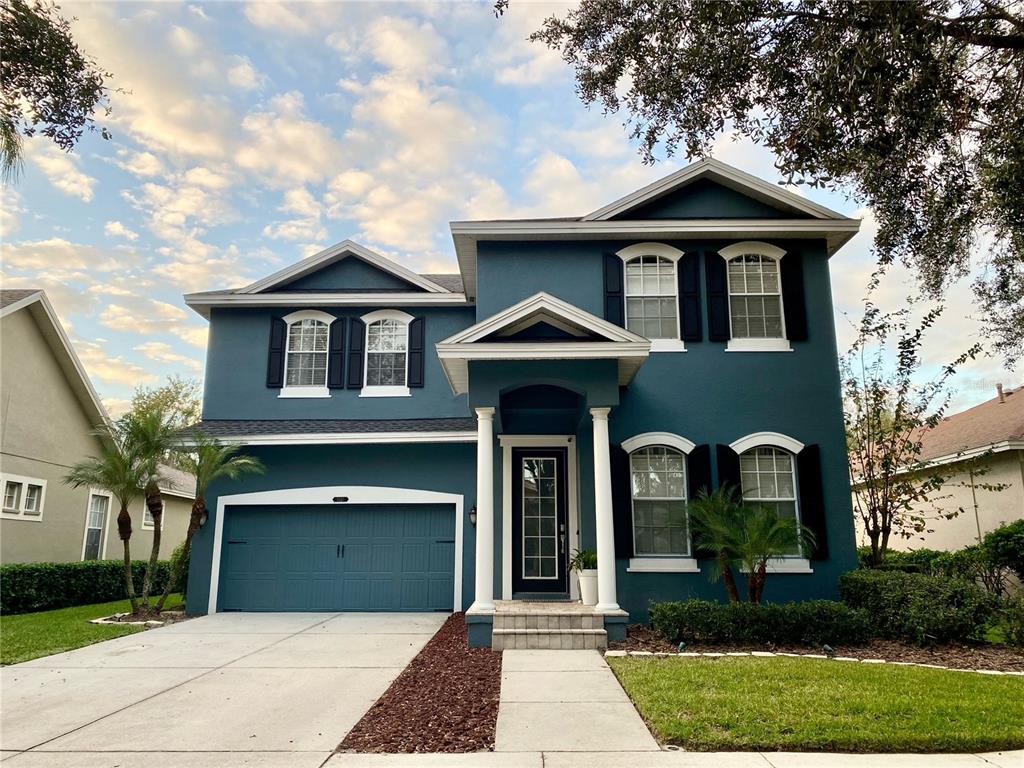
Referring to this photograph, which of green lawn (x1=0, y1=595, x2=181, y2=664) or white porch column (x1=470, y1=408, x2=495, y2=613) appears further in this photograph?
white porch column (x1=470, y1=408, x2=495, y2=613)

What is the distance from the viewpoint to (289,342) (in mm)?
13352

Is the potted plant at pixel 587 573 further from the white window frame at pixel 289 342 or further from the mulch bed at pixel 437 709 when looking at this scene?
the white window frame at pixel 289 342

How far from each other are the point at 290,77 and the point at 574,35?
17.0ft

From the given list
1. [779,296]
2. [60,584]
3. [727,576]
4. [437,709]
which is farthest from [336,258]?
[437,709]

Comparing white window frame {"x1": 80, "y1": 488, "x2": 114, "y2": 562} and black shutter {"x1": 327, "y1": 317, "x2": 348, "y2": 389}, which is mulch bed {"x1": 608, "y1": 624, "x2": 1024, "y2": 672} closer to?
black shutter {"x1": 327, "y1": 317, "x2": 348, "y2": 389}

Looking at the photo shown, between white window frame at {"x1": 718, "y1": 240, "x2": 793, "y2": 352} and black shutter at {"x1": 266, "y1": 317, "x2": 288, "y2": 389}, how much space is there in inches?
327

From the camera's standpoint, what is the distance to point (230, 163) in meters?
13.8

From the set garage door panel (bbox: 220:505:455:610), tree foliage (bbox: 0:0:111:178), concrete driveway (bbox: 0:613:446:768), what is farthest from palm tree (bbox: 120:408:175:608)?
tree foliage (bbox: 0:0:111:178)

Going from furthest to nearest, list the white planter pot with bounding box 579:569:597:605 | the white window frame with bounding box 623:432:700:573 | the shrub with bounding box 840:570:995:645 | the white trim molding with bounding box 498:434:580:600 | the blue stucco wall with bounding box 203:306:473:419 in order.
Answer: the blue stucco wall with bounding box 203:306:473:419 < the white trim molding with bounding box 498:434:580:600 < the white window frame with bounding box 623:432:700:573 < the white planter pot with bounding box 579:569:597:605 < the shrub with bounding box 840:570:995:645

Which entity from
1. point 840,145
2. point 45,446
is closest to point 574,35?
point 840,145

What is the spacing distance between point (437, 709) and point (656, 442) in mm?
6148

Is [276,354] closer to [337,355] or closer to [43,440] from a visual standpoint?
[337,355]

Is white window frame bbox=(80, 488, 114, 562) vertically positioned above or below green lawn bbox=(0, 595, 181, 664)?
above

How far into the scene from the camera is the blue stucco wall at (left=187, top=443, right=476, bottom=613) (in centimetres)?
1239
